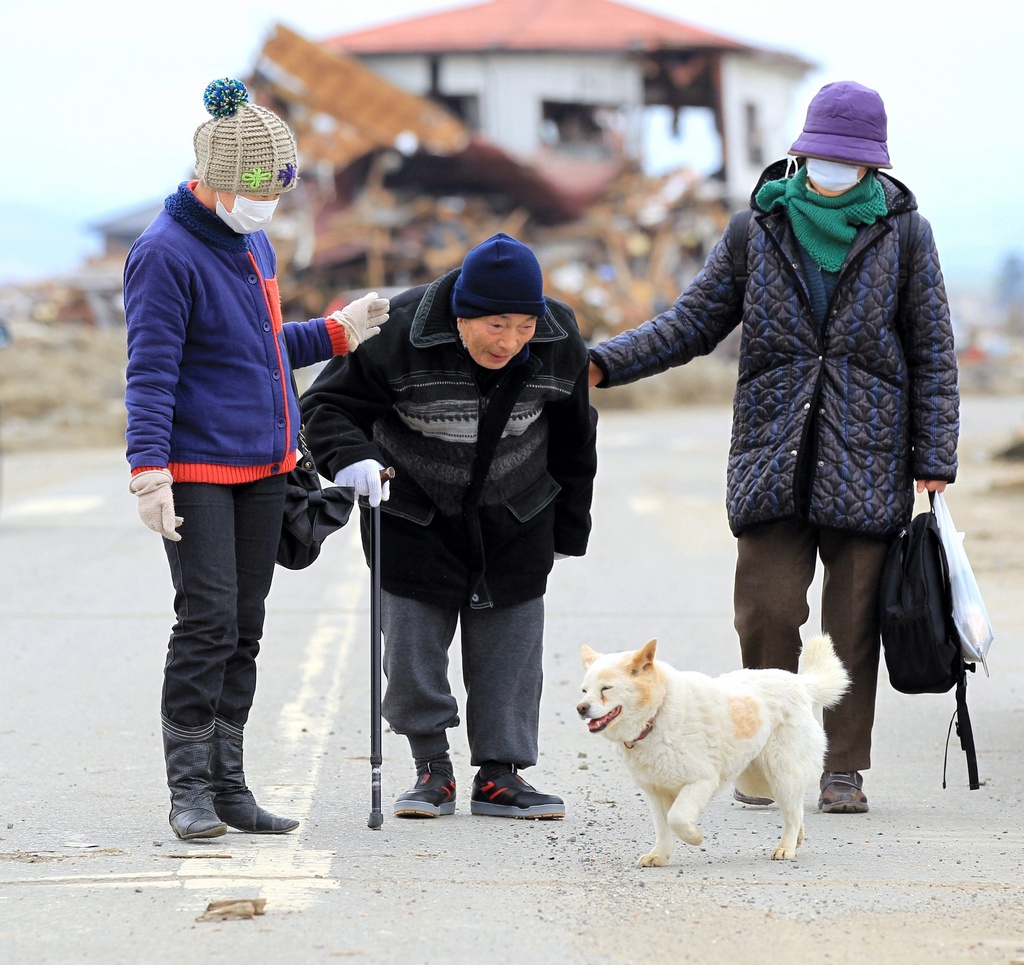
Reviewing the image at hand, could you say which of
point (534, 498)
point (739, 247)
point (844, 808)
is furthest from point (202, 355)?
point (844, 808)

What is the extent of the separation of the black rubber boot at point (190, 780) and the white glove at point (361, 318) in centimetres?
132

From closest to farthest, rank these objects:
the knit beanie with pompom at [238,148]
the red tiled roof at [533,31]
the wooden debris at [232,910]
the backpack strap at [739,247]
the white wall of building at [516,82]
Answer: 1. the wooden debris at [232,910]
2. the knit beanie with pompom at [238,148]
3. the backpack strap at [739,247]
4. the white wall of building at [516,82]
5. the red tiled roof at [533,31]

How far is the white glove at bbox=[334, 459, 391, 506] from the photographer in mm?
5016

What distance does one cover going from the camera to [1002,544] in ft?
45.2

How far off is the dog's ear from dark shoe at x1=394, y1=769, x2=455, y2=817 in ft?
3.67

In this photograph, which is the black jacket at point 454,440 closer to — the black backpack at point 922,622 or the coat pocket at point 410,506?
the coat pocket at point 410,506

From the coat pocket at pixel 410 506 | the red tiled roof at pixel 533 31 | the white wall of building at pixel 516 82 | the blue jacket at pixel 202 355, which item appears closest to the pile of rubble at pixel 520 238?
the white wall of building at pixel 516 82

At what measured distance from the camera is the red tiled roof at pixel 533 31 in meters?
54.9

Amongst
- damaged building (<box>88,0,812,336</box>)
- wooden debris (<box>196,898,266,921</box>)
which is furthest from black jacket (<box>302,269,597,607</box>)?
damaged building (<box>88,0,812,336</box>)

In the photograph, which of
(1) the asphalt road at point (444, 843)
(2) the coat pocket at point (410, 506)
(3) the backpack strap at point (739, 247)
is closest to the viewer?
(1) the asphalt road at point (444, 843)

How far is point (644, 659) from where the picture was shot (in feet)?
15.0

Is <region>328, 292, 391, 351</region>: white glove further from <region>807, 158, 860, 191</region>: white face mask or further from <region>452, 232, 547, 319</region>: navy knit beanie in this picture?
<region>807, 158, 860, 191</region>: white face mask

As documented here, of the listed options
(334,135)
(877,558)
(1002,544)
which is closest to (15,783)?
(877,558)

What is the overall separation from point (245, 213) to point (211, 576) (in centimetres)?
109
